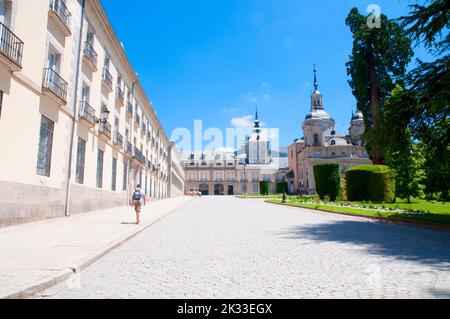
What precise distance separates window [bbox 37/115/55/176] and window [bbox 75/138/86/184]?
2.90 m

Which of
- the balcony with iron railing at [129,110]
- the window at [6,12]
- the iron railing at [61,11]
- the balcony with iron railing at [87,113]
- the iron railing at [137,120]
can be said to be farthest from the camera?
the iron railing at [137,120]

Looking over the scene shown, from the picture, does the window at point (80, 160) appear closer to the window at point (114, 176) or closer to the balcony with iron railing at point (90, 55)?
the balcony with iron railing at point (90, 55)

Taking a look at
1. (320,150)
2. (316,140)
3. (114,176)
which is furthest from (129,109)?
(316,140)

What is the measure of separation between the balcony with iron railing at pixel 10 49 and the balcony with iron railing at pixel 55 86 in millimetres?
1745

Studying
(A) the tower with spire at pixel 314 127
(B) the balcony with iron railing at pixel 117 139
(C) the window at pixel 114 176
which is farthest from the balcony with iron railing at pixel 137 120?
(A) the tower with spire at pixel 314 127

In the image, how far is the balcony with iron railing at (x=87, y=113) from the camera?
1521 centimetres

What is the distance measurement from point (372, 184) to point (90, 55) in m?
23.2

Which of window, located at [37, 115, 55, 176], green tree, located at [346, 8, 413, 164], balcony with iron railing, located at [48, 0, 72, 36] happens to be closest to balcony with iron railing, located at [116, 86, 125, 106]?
balcony with iron railing, located at [48, 0, 72, 36]

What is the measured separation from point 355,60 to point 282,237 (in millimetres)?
26654

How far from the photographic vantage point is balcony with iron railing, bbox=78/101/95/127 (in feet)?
49.9
